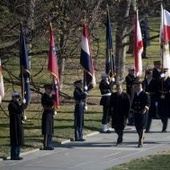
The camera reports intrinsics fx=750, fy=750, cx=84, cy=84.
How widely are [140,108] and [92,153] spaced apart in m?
2.05

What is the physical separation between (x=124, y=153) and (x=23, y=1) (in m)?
6.41

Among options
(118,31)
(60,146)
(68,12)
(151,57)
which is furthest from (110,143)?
(151,57)

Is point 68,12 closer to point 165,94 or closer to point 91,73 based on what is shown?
point 91,73

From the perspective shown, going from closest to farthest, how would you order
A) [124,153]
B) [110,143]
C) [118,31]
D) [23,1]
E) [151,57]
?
[124,153]
[110,143]
[23,1]
[118,31]
[151,57]

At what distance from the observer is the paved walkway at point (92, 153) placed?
18703mm

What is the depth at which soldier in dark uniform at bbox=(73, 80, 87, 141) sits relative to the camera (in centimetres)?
2262

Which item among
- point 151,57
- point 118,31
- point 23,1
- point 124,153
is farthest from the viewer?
point 151,57

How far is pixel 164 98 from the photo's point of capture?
24531 millimetres

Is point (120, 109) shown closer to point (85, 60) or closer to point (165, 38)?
point (85, 60)

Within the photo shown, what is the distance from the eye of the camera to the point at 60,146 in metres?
21.7

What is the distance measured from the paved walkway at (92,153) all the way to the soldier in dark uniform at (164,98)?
58 centimetres

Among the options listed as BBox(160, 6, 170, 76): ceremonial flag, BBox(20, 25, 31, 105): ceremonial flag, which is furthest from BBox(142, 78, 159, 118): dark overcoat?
BBox(20, 25, 31, 105): ceremonial flag

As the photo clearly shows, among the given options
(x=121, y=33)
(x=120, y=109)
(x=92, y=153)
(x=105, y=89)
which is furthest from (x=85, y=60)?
(x=121, y=33)

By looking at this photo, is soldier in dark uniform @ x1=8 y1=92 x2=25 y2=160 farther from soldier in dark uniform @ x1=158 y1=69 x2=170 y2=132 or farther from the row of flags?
soldier in dark uniform @ x1=158 y1=69 x2=170 y2=132
